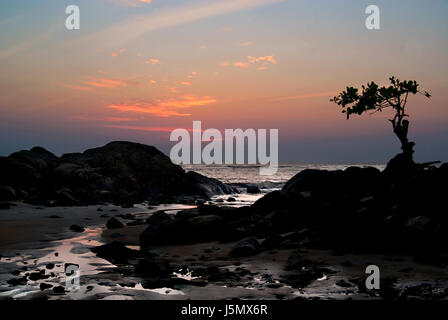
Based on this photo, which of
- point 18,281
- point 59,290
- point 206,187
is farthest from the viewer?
point 206,187

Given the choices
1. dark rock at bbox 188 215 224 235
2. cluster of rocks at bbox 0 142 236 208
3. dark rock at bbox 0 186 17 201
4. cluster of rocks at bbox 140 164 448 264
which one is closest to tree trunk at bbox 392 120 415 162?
cluster of rocks at bbox 140 164 448 264

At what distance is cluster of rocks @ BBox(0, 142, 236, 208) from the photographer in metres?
35.1

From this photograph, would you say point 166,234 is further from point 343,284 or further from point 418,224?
point 418,224

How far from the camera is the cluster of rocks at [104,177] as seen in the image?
35.1 meters

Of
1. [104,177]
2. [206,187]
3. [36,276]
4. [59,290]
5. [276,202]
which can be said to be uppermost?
[276,202]

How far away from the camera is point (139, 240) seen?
1697 cm

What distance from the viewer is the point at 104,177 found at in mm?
41250

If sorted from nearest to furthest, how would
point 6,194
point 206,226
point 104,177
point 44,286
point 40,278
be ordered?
1. point 44,286
2. point 40,278
3. point 206,226
4. point 6,194
5. point 104,177

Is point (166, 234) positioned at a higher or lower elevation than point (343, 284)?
lower

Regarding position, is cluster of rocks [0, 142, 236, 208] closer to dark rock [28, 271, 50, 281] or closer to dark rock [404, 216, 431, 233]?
dark rock [28, 271, 50, 281]

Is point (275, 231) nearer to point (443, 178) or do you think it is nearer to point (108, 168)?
point (443, 178)

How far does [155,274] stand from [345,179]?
48.0 feet

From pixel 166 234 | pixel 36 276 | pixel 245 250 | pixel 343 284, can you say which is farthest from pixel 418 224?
pixel 36 276
